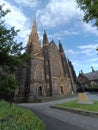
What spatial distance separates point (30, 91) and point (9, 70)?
14.7 m

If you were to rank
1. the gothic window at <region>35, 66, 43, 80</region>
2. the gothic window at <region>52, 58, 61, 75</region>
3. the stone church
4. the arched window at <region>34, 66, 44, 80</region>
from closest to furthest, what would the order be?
the stone church, the arched window at <region>34, 66, 44, 80</region>, the gothic window at <region>35, 66, 43, 80</region>, the gothic window at <region>52, 58, 61, 75</region>

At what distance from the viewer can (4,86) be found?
11.7 meters

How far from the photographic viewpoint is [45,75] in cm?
3378

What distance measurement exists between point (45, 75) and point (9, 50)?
71.3ft

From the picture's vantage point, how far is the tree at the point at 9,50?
40.2ft

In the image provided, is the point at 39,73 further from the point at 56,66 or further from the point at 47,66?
the point at 56,66

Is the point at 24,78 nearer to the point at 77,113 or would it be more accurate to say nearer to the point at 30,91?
the point at 30,91

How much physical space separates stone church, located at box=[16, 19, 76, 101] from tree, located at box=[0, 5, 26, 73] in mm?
11227

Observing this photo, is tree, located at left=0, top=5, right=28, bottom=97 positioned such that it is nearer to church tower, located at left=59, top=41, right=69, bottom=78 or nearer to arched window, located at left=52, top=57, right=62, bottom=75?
arched window, located at left=52, top=57, right=62, bottom=75

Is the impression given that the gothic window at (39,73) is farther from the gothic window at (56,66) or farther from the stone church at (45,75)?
the gothic window at (56,66)

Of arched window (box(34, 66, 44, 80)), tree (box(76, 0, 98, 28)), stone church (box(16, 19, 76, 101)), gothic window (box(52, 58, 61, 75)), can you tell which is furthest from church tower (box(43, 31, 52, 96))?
tree (box(76, 0, 98, 28))

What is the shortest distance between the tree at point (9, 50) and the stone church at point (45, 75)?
36.8ft

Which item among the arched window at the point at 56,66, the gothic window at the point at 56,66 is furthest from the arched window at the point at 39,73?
the arched window at the point at 56,66

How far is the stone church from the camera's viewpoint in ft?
95.5
